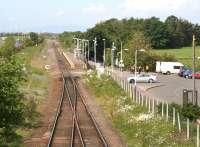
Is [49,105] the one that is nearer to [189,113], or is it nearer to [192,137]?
[189,113]

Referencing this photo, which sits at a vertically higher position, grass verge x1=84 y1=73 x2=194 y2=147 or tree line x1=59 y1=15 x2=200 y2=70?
tree line x1=59 y1=15 x2=200 y2=70

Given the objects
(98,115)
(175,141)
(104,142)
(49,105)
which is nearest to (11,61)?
(104,142)

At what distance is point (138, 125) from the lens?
31.6 metres

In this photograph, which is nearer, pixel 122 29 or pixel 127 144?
pixel 127 144

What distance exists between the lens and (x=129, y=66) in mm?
97188

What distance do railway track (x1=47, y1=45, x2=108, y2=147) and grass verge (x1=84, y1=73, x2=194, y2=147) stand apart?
1423 mm

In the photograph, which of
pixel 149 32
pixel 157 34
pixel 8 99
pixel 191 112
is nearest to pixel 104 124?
pixel 191 112

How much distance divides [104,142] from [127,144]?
46.3 inches

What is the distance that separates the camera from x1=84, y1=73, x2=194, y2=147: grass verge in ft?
84.8

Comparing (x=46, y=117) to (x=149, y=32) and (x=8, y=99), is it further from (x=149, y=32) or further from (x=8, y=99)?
(x=149, y=32)

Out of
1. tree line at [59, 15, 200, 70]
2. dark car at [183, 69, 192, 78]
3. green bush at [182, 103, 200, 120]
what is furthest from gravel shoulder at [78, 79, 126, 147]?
tree line at [59, 15, 200, 70]

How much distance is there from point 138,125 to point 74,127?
4569 mm

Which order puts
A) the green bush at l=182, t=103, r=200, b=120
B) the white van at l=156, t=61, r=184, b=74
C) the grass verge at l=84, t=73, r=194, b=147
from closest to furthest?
the grass verge at l=84, t=73, r=194, b=147, the green bush at l=182, t=103, r=200, b=120, the white van at l=156, t=61, r=184, b=74

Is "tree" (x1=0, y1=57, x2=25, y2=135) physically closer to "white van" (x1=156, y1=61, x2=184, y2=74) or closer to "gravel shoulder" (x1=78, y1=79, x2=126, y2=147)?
"gravel shoulder" (x1=78, y1=79, x2=126, y2=147)
